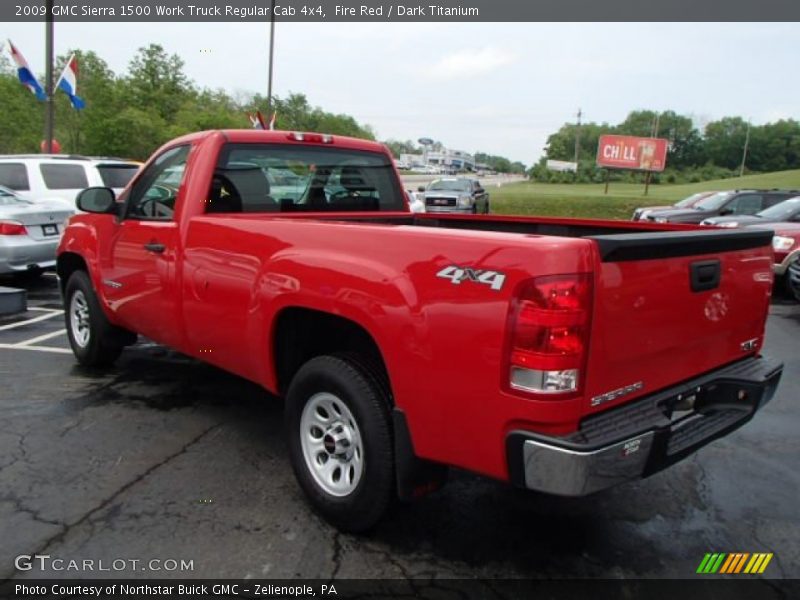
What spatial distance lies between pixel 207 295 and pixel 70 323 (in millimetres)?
2513

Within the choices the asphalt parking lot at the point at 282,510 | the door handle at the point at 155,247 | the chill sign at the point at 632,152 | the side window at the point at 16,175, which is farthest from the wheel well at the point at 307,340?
the chill sign at the point at 632,152

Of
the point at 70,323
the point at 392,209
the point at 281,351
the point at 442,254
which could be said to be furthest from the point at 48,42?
the point at 442,254

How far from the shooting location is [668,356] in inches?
104

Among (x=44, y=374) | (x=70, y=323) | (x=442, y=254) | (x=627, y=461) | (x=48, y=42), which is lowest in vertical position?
(x=44, y=374)

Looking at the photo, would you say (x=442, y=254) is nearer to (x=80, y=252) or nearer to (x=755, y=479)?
(x=755, y=479)

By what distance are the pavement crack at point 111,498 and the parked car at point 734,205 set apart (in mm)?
15011

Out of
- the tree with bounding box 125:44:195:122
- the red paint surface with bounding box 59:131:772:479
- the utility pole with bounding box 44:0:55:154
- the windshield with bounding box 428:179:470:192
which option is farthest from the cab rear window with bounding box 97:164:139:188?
the tree with bounding box 125:44:195:122

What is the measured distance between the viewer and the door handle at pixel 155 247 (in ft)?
13.3

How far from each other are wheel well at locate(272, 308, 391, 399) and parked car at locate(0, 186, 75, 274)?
6.38 metres

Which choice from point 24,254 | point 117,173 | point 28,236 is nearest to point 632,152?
point 117,173

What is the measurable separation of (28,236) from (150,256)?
5.38 m

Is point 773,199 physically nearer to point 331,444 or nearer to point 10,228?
point 10,228

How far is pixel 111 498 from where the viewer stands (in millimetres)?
3281

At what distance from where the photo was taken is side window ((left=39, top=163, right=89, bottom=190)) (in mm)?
10945
